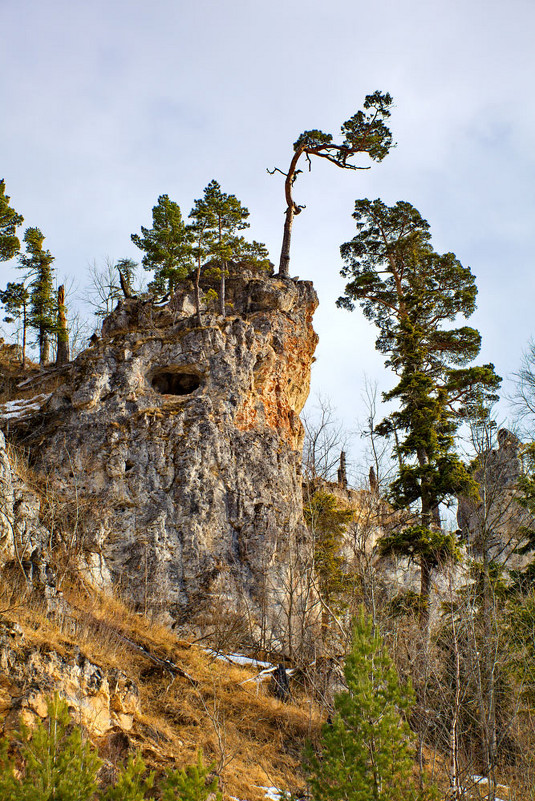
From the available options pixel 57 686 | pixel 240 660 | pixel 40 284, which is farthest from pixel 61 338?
pixel 57 686

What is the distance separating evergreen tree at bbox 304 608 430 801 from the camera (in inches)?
305

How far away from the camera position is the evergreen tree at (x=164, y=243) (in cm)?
2878

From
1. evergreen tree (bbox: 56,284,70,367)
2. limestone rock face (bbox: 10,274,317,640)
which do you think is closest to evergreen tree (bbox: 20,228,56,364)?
evergreen tree (bbox: 56,284,70,367)

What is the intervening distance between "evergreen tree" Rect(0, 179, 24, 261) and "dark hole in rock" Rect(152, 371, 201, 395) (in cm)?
1266

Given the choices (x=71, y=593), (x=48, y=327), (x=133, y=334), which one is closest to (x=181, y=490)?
(x=71, y=593)

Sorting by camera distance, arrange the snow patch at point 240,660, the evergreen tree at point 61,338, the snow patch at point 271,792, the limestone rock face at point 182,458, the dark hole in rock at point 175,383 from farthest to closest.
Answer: the evergreen tree at point 61,338
the dark hole in rock at point 175,383
the limestone rock face at point 182,458
the snow patch at point 240,660
the snow patch at point 271,792

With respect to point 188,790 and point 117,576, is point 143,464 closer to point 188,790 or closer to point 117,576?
point 117,576

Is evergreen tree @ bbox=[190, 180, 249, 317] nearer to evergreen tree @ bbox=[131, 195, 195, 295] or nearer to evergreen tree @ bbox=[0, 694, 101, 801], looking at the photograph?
evergreen tree @ bbox=[131, 195, 195, 295]

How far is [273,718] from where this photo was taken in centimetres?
1428

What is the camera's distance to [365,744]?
8234mm

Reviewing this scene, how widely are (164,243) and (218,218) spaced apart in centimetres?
333

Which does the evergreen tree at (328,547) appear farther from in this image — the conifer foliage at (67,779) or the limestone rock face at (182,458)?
the conifer foliage at (67,779)

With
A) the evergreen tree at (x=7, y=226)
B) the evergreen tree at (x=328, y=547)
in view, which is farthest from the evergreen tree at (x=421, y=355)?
the evergreen tree at (x=7, y=226)

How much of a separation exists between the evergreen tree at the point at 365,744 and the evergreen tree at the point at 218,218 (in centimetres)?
1992
